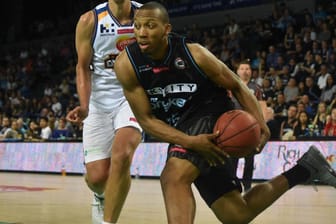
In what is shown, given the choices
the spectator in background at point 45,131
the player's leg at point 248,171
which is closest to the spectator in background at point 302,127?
the player's leg at point 248,171

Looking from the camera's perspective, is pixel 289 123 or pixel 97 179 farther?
pixel 289 123

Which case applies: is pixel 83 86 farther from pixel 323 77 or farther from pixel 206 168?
pixel 323 77

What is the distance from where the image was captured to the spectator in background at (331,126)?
35.9 feet

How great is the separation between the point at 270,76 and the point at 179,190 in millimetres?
10922

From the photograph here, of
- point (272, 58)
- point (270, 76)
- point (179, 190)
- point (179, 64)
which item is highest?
point (179, 64)

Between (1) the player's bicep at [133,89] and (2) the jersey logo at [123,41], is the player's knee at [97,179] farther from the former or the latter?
(1) the player's bicep at [133,89]

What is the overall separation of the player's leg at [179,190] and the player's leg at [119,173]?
0.83m

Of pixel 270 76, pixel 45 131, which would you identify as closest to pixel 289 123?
pixel 270 76

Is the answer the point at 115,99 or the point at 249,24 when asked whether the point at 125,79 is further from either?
the point at 249,24

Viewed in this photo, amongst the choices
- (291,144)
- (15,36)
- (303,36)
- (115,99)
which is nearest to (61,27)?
(15,36)

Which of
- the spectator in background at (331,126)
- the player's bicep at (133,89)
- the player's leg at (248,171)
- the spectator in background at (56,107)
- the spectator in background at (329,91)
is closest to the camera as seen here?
the player's bicep at (133,89)

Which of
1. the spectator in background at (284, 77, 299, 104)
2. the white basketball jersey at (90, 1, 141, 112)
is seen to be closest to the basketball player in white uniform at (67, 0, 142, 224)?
the white basketball jersey at (90, 1, 141, 112)

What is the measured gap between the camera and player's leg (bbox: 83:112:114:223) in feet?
16.5

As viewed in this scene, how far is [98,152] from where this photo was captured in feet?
16.6
